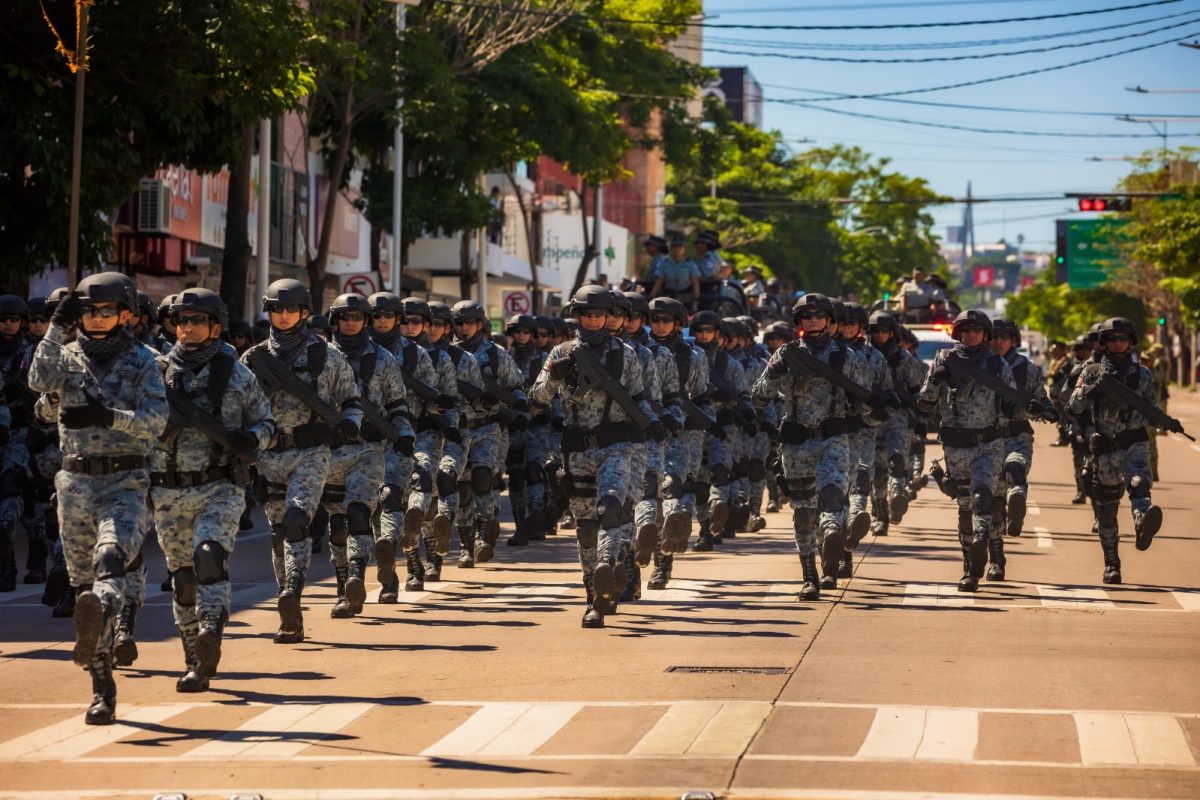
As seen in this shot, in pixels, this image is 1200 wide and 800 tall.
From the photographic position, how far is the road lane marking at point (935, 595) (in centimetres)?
1502

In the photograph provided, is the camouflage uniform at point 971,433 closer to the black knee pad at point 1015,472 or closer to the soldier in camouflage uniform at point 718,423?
the black knee pad at point 1015,472

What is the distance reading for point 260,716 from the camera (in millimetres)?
10000

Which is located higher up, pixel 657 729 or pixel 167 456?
pixel 167 456

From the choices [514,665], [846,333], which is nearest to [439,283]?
[846,333]

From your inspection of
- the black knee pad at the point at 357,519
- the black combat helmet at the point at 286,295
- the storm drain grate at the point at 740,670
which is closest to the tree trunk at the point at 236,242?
the black knee pad at the point at 357,519

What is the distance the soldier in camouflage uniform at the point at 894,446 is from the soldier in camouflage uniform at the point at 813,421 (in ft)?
16.7

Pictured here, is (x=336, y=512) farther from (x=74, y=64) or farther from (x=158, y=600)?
(x=74, y=64)

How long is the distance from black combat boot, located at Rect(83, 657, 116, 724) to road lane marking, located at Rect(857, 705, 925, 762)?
342 centimetres

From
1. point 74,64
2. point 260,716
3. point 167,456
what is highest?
point 74,64

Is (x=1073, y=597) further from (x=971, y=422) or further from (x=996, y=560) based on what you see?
(x=971, y=422)

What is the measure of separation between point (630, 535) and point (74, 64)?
29.1 feet

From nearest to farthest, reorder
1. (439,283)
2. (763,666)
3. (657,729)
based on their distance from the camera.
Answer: (657,729) → (763,666) → (439,283)

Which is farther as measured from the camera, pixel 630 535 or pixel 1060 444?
pixel 1060 444

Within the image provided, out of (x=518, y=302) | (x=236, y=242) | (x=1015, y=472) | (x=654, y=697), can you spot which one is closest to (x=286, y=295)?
(x=654, y=697)
